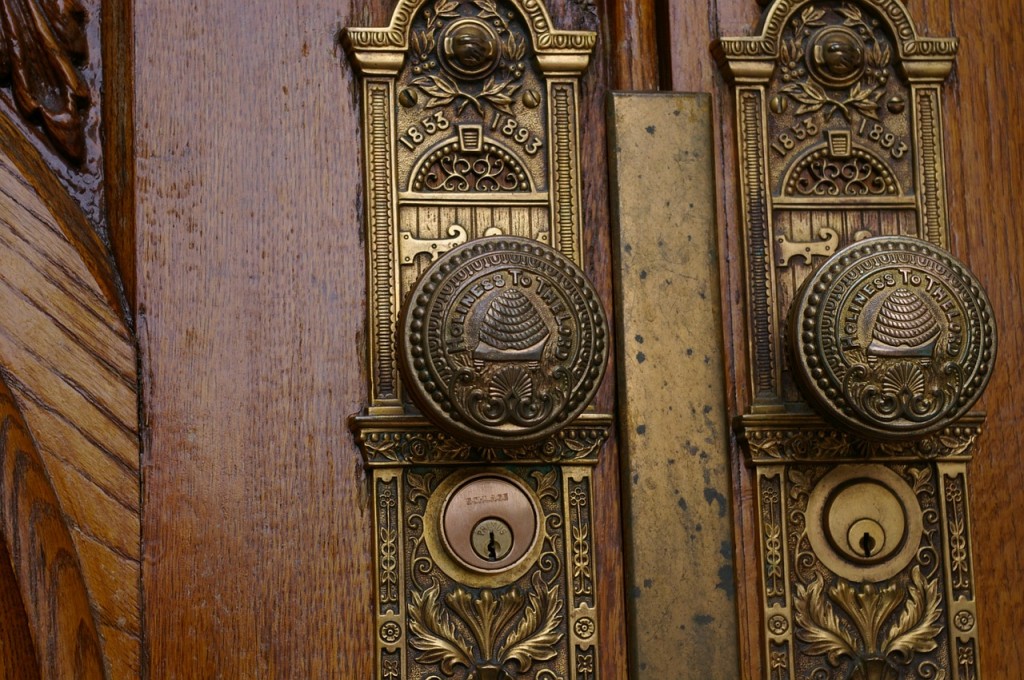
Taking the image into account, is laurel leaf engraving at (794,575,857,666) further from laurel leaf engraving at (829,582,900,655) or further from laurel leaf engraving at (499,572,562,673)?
laurel leaf engraving at (499,572,562,673)

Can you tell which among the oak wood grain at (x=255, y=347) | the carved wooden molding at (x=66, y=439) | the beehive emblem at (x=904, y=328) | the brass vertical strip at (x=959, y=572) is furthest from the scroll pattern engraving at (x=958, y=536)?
the carved wooden molding at (x=66, y=439)

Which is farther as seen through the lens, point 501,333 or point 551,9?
point 551,9

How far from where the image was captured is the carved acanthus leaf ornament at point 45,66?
869 millimetres

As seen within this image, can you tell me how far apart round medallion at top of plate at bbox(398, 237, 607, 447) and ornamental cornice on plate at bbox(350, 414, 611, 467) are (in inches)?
1.4

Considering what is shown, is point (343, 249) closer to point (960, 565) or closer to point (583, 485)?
point (583, 485)

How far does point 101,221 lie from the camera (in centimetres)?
89

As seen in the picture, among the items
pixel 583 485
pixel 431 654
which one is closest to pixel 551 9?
pixel 583 485

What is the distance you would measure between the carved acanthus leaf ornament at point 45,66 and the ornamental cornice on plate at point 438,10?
0.59 ft

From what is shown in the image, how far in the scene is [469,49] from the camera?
2.96ft

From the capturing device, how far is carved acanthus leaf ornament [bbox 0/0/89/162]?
87cm

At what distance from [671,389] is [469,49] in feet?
0.87

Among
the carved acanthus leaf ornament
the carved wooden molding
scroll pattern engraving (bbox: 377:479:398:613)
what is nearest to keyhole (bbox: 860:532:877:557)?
scroll pattern engraving (bbox: 377:479:398:613)

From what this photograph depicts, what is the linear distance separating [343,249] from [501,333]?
0.44ft

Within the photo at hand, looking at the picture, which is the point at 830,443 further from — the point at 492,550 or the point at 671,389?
the point at 492,550
